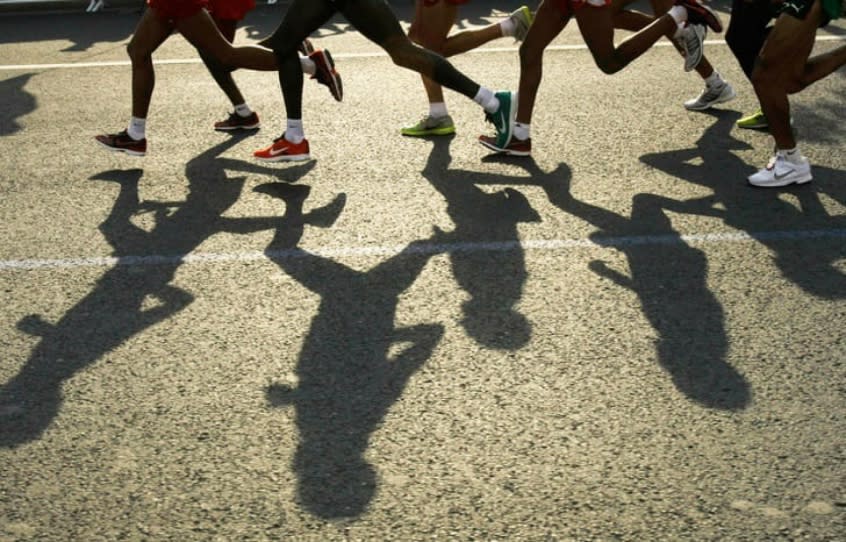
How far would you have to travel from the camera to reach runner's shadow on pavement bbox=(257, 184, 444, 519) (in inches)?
159

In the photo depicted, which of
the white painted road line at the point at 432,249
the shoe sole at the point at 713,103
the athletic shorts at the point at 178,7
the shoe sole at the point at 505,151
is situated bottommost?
the shoe sole at the point at 713,103

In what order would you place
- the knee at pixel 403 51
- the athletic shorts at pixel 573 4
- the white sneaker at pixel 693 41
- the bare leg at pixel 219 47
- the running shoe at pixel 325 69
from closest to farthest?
the athletic shorts at pixel 573 4, the knee at pixel 403 51, the bare leg at pixel 219 47, the white sneaker at pixel 693 41, the running shoe at pixel 325 69

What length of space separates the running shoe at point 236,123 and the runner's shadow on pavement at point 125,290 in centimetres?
48

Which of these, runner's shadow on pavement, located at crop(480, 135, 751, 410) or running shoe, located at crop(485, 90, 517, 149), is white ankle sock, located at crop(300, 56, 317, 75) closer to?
running shoe, located at crop(485, 90, 517, 149)

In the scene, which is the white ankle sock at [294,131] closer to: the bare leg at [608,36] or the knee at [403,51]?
the knee at [403,51]

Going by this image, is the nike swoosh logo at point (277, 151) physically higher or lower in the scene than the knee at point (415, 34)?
lower

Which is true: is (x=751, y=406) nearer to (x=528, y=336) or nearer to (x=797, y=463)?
(x=797, y=463)

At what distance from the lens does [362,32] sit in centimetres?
729

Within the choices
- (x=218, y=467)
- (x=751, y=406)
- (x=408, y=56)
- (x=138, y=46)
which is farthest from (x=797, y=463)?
(x=138, y=46)

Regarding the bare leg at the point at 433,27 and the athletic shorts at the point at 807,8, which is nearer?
the athletic shorts at the point at 807,8

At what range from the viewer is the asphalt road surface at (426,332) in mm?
3912

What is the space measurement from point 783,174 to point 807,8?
0.90m

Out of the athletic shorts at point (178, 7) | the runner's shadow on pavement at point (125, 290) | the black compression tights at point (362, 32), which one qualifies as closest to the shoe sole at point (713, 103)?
the black compression tights at point (362, 32)

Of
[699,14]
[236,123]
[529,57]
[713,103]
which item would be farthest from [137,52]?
[713,103]
